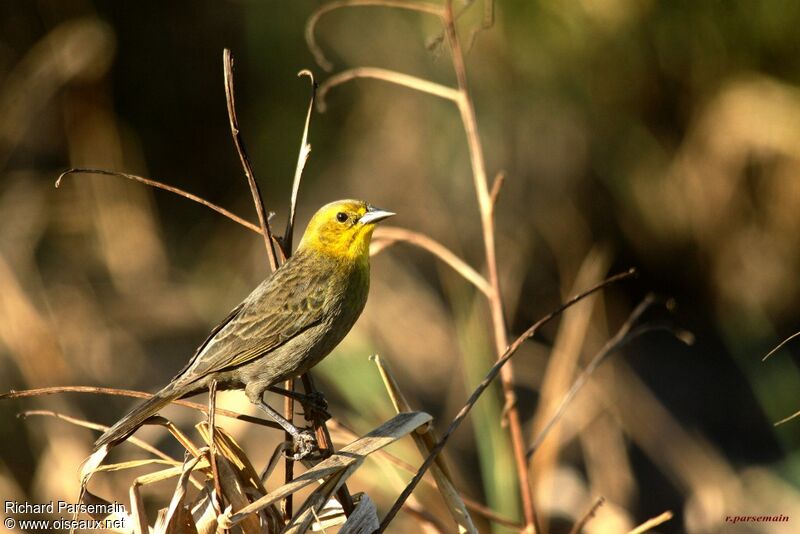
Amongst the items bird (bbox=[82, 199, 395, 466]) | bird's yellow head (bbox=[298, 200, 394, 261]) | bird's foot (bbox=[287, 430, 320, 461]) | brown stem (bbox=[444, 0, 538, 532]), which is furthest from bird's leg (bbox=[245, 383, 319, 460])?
bird's yellow head (bbox=[298, 200, 394, 261])

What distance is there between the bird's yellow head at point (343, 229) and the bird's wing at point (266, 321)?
213 millimetres

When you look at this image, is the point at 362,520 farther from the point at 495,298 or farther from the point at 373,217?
the point at 373,217

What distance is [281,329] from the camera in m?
2.93

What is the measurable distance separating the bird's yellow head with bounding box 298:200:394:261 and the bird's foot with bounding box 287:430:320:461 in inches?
32.4

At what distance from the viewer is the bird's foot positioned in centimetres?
244

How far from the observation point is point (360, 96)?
22.3 ft

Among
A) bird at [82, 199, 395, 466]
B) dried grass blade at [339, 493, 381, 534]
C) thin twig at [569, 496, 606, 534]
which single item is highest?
bird at [82, 199, 395, 466]

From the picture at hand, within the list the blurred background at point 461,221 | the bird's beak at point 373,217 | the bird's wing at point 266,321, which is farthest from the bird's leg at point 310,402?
the blurred background at point 461,221

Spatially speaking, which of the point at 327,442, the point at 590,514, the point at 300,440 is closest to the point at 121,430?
the point at 300,440

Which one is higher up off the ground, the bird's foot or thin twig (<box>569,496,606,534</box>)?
the bird's foot

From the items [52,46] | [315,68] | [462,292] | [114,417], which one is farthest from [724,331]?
[52,46]

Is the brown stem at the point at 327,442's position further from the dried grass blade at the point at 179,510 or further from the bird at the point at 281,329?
the dried grass blade at the point at 179,510

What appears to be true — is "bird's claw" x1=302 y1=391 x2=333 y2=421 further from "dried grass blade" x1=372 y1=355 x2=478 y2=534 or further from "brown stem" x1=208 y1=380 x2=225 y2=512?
"brown stem" x1=208 y1=380 x2=225 y2=512

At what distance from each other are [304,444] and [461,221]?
4.17 metres
